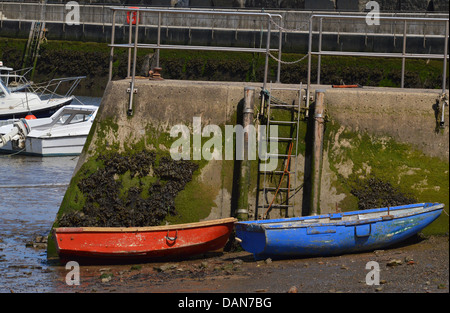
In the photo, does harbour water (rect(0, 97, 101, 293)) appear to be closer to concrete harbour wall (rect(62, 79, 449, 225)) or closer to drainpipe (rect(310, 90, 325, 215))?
concrete harbour wall (rect(62, 79, 449, 225))

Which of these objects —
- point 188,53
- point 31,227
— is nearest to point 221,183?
point 31,227

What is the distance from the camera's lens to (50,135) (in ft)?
89.7

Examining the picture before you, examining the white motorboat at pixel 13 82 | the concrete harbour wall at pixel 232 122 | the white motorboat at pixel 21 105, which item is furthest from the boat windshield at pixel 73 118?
the concrete harbour wall at pixel 232 122

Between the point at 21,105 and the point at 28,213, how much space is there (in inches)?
609

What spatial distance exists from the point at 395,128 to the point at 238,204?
118 inches

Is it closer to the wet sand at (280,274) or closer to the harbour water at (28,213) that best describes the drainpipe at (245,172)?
the wet sand at (280,274)

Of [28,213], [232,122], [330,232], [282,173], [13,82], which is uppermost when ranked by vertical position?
[13,82]

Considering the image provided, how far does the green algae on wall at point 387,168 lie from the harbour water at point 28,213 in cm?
506

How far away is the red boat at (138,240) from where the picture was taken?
1167 cm

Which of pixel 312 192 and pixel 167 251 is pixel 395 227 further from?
pixel 167 251

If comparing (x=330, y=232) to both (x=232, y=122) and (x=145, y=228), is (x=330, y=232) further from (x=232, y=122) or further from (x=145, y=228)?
(x=145, y=228)

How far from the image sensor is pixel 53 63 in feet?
159

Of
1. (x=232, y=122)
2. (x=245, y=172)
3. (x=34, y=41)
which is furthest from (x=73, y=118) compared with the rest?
(x=34, y=41)

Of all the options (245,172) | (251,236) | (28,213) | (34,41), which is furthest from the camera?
(34,41)
